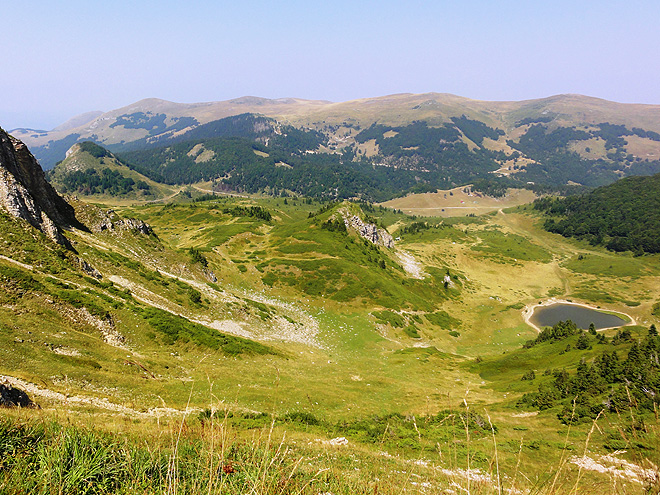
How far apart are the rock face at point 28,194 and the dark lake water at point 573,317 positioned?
103m

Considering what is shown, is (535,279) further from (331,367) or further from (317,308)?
(331,367)

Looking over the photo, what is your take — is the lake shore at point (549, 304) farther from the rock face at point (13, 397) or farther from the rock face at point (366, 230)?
the rock face at point (13, 397)

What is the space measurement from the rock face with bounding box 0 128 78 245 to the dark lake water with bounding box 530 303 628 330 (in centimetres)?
10333

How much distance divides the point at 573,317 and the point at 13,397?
399ft

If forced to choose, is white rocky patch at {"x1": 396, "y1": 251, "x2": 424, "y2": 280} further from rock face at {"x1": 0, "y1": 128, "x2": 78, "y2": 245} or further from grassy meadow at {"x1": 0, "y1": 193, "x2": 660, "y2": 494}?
rock face at {"x1": 0, "y1": 128, "x2": 78, "y2": 245}

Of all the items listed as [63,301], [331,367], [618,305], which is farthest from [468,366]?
[618,305]

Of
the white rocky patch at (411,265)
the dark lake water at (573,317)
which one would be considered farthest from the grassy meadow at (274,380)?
the white rocky patch at (411,265)

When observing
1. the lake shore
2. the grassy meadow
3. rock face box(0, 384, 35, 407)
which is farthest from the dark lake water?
rock face box(0, 384, 35, 407)

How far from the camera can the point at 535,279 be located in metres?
133

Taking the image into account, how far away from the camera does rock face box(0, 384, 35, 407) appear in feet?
40.7

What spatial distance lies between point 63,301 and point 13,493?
28.4 meters

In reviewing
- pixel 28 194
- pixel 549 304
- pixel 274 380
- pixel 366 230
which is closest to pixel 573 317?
pixel 549 304

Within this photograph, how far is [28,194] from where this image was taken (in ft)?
121

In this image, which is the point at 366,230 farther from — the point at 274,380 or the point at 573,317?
the point at 274,380
